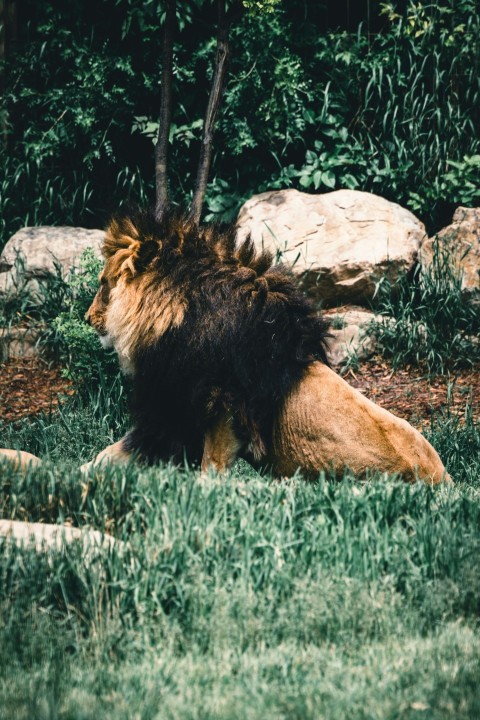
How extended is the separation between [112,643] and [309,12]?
786 centimetres

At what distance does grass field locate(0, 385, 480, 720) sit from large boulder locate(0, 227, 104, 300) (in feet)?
15.0

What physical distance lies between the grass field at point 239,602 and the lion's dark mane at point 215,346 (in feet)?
1.33

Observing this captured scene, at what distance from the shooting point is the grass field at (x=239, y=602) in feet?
9.25

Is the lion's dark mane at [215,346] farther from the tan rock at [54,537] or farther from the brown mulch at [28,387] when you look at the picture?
the brown mulch at [28,387]

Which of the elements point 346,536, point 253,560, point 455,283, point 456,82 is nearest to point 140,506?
point 253,560

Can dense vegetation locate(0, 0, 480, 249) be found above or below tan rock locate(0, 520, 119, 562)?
above

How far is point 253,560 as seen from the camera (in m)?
3.44

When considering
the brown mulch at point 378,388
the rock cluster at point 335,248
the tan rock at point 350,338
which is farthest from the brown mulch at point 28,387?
the tan rock at point 350,338

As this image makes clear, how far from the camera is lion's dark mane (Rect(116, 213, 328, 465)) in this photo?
418cm

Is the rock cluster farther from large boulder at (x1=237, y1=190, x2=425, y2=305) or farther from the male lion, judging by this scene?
the male lion

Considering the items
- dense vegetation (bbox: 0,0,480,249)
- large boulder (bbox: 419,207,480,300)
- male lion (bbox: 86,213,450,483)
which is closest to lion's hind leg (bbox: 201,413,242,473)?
male lion (bbox: 86,213,450,483)

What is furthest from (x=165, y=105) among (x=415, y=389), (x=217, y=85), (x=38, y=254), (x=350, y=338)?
(x=415, y=389)

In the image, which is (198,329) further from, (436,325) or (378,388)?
(436,325)

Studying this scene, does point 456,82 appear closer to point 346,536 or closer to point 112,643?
point 346,536
